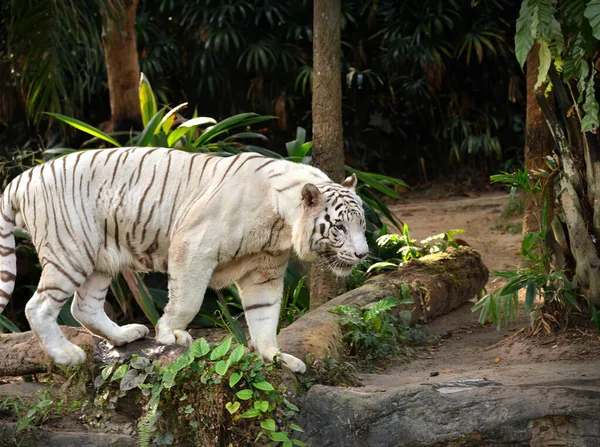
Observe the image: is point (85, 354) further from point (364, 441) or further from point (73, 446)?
point (364, 441)

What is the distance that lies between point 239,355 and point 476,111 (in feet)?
31.2

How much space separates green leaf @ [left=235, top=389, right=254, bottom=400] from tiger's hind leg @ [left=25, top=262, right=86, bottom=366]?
0.95 meters

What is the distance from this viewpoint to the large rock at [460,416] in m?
3.73

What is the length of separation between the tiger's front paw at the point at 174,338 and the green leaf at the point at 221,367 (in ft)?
1.20

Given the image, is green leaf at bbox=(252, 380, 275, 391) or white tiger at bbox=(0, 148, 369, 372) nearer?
green leaf at bbox=(252, 380, 275, 391)

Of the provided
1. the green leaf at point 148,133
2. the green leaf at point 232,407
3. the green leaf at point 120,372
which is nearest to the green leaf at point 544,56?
the green leaf at point 232,407

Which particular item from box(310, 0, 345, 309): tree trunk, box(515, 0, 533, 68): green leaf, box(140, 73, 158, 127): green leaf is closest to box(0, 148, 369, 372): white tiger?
box(515, 0, 533, 68): green leaf

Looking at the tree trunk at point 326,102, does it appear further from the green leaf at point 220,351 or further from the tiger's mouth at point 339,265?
the green leaf at point 220,351

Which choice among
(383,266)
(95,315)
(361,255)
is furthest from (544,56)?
(95,315)

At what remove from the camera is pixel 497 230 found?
944 centimetres

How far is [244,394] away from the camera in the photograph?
12.4 feet

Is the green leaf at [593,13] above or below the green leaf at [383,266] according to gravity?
above

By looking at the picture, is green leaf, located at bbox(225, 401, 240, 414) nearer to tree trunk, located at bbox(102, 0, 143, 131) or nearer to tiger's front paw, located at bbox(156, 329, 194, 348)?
tiger's front paw, located at bbox(156, 329, 194, 348)

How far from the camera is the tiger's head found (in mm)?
4033
